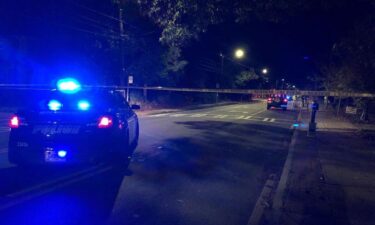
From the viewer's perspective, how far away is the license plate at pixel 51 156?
6.51 m

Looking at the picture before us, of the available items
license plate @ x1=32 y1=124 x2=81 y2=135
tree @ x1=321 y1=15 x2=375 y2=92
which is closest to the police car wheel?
license plate @ x1=32 y1=124 x2=81 y2=135

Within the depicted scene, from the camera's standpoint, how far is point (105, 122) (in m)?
6.81

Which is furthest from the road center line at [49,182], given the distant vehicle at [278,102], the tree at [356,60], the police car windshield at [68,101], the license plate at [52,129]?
the distant vehicle at [278,102]

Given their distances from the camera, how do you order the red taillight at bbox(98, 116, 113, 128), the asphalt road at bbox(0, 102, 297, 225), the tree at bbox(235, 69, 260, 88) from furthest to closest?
the tree at bbox(235, 69, 260, 88), the red taillight at bbox(98, 116, 113, 128), the asphalt road at bbox(0, 102, 297, 225)

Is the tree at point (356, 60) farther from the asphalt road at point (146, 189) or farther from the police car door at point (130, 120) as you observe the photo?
the police car door at point (130, 120)

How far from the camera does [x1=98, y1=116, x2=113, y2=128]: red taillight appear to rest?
6.75 meters

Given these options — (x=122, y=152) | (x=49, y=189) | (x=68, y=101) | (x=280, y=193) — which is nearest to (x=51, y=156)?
(x=49, y=189)

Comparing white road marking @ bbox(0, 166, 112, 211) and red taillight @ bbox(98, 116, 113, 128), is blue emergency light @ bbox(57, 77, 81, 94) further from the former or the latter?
white road marking @ bbox(0, 166, 112, 211)

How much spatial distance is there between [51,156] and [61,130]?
507 millimetres

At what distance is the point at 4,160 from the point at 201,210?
5004 mm

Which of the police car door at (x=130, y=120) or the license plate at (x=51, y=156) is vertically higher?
the police car door at (x=130, y=120)

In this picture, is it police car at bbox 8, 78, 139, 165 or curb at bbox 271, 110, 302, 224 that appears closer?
curb at bbox 271, 110, 302, 224

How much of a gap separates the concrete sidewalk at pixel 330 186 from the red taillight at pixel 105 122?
3.41 m

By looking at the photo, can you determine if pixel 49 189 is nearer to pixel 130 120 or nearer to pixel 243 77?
pixel 130 120
